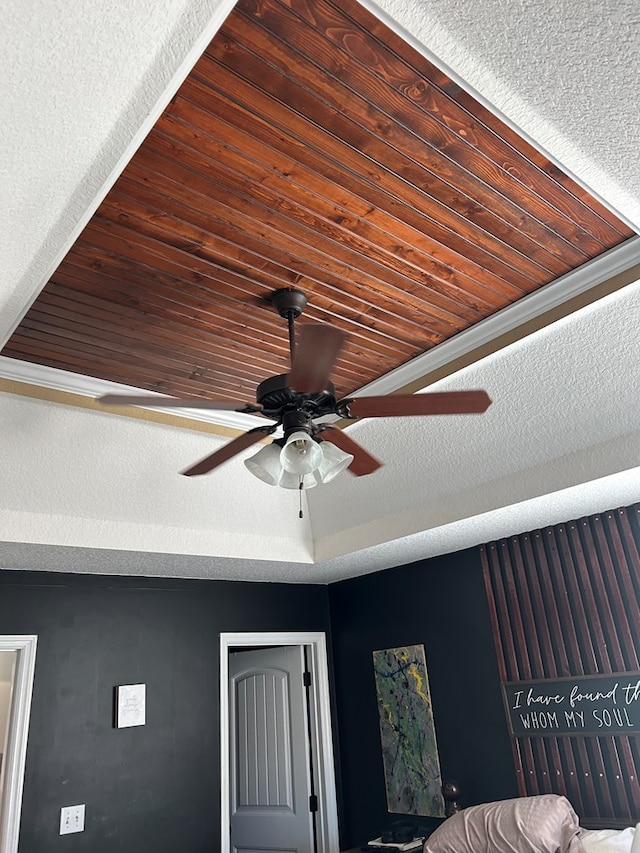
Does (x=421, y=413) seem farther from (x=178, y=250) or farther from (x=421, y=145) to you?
(x=178, y=250)

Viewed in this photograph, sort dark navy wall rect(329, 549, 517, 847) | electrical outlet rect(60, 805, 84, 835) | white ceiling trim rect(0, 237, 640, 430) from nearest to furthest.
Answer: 1. white ceiling trim rect(0, 237, 640, 430)
2. electrical outlet rect(60, 805, 84, 835)
3. dark navy wall rect(329, 549, 517, 847)

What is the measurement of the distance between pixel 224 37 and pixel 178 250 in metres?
0.79

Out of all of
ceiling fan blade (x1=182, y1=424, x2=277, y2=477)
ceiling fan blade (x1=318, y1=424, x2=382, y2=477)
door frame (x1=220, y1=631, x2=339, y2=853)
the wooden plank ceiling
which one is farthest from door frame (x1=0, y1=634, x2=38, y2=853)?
ceiling fan blade (x1=318, y1=424, x2=382, y2=477)

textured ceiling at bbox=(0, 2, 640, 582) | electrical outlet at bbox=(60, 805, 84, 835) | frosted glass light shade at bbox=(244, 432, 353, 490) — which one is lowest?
electrical outlet at bbox=(60, 805, 84, 835)

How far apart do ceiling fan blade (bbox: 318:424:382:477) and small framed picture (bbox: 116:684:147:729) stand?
7.70 ft

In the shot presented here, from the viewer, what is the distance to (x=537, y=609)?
11.9 ft

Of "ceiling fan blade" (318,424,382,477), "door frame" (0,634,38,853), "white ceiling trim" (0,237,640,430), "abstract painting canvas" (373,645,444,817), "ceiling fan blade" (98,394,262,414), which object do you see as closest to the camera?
"ceiling fan blade" (98,394,262,414)

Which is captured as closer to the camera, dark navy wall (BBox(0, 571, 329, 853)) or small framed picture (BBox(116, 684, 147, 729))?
dark navy wall (BBox(0, 571, 329, 853))

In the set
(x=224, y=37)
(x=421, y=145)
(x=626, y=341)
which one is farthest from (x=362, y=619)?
(x=224, y=37)

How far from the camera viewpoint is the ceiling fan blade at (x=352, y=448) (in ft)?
7.22

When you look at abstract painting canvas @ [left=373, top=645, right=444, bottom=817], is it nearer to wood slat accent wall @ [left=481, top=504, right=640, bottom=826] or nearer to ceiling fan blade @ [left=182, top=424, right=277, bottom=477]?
wood slat accent wall @ [left=481, top=504, right=640, bottom=826]

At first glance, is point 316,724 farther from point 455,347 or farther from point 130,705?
point 455,347

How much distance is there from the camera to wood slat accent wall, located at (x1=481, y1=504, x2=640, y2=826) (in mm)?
3178

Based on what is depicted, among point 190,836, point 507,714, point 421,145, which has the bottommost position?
point 190,836
